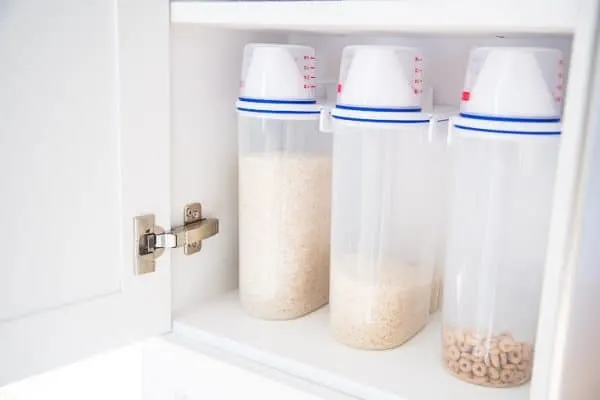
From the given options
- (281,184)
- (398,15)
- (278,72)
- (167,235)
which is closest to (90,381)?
(167,235)

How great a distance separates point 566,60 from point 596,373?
13.9 inches

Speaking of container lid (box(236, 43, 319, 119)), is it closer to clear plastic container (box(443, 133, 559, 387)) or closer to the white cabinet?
the white cabinet

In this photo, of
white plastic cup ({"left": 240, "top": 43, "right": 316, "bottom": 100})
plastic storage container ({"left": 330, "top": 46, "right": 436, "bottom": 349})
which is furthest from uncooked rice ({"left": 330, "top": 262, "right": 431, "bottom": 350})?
white plastic cup ({"left": 240, "top": 43, "right": 316, "bottom": 100})

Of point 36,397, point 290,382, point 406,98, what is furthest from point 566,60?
point 36,397

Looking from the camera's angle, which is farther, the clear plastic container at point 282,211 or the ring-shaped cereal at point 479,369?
the clear plastic container at point 282,211

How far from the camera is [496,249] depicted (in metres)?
0.69

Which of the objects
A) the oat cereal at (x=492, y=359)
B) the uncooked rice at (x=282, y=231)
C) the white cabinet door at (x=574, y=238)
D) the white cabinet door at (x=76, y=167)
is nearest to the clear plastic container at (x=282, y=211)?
the uncooked rice at (x=282, y=231)

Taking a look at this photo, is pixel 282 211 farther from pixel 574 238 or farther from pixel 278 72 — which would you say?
pixel 574 238

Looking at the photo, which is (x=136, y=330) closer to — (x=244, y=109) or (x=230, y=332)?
(x=230, y=332)

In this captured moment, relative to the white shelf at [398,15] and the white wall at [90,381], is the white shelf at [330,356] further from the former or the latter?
the white shelf at [398,15]

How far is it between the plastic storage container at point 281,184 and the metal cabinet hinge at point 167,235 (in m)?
0.05

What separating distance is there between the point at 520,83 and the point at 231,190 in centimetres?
43

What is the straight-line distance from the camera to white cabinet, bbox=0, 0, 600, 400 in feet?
1.86

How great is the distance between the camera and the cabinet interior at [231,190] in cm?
73
